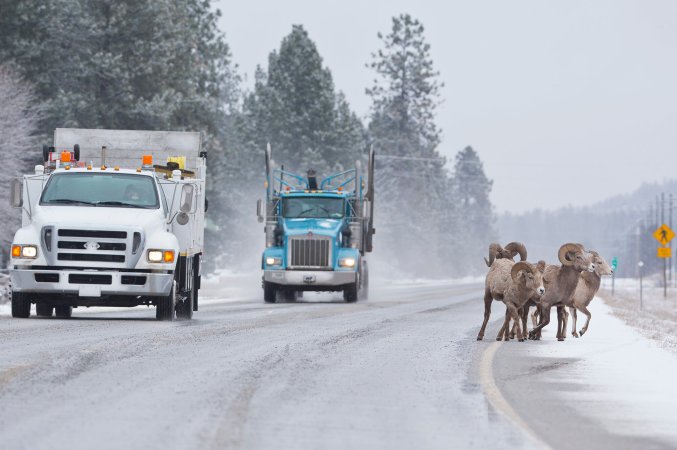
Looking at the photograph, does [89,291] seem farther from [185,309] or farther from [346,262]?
[346,262]

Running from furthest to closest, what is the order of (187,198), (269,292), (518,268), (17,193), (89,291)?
(269,292) → (187,198) → (17,193) → (89,291) → (518,268)

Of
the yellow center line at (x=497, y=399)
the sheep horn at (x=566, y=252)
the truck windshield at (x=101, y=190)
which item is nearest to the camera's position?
the yellow center line at (x=497, y=399)

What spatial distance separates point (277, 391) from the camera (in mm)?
11602

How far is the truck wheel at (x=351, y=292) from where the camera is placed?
37406 millimetres

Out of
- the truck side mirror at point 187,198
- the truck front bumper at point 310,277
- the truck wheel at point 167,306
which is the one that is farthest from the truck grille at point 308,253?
the truck side mirror at point 187,198

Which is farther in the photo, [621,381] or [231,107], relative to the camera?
[231,107]

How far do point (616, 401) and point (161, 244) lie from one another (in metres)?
11.5

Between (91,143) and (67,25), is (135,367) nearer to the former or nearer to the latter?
(91,143)

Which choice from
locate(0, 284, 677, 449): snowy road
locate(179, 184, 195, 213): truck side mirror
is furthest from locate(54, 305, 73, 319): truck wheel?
locate(0, 284, 677, 449): snowy road

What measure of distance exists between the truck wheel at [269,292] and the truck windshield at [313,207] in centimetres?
197

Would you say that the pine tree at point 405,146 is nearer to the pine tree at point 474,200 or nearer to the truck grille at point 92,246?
the pine tree at point 474,200

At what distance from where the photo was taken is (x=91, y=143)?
25094 mm

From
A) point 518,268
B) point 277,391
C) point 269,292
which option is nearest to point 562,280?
point 518,268

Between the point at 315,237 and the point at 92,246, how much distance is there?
50.7ft
